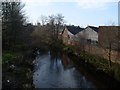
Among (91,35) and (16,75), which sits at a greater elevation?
(91,35)

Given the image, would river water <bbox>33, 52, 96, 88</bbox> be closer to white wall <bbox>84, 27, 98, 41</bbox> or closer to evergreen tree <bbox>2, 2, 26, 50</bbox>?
evergreen tree <bbox>2, 2, 26, 50</bbox>

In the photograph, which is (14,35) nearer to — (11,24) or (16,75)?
(11,24)

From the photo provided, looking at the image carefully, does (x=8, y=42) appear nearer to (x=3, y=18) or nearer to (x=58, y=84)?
(x=3, y=18)

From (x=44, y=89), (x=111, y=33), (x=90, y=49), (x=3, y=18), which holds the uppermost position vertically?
(x=3, y=18)

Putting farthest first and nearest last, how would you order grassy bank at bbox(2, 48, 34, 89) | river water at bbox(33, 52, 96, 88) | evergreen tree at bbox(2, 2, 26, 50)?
evergreen tree at bbox(2, 2, 26, 50) < river water at bbox(33, 52, 96, 88) < grassy bank at bbox(2, 48, 34, 89)

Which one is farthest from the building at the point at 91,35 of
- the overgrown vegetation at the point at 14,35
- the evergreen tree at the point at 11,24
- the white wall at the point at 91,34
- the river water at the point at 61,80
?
the river water at the point at 61,80

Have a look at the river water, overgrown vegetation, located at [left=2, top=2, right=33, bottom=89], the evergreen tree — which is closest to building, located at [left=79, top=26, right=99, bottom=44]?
overgrown vegetation, located at [left=2, top=2, right=33, bottom=89]

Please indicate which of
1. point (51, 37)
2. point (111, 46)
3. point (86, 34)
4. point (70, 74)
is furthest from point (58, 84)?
point (51, 37)

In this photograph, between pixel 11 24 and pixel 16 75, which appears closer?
pixel 16 75

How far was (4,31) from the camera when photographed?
21672mm

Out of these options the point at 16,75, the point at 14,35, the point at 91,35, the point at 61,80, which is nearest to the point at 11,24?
the point at 14,35

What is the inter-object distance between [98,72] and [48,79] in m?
4.62

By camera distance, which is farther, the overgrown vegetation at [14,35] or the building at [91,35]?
the building at [91,35]

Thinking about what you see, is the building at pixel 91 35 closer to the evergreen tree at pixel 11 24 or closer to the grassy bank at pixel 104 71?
the grassy bank at pixel 104 71
